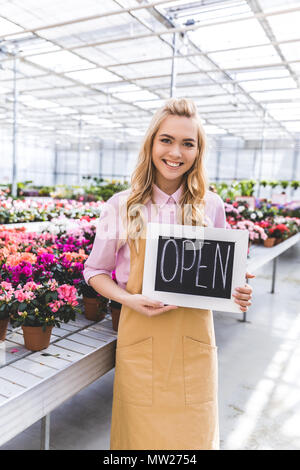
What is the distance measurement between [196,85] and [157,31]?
3400 mm

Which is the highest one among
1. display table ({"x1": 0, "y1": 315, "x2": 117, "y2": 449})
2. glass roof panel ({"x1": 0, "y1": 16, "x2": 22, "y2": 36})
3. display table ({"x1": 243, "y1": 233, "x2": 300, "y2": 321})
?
glass roof panel ({"x1": 0, "y1": 16, "x2": 22, "y2": 36})

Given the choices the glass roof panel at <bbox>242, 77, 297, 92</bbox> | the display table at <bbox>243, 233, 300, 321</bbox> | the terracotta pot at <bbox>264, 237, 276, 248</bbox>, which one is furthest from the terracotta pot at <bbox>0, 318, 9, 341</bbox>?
the glass roof panel at <bbox>242, 77, 297, 92</bbox>

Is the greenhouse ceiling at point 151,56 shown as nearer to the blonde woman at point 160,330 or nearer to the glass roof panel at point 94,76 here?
the glass roof panel at point 94,76

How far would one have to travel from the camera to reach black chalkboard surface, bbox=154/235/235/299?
1.20 metres

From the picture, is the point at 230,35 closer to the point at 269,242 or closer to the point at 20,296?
the point at 269,242

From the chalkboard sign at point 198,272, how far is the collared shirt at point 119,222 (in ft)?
0.30

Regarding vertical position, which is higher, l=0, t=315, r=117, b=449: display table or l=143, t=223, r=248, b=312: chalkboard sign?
l=143, t=223, r=248, b=312: chalkboard sign

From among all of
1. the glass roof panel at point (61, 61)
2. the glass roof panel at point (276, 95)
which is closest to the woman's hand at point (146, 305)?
the glass roof panel at point (61, 61)

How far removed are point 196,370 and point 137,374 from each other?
190 millimetres

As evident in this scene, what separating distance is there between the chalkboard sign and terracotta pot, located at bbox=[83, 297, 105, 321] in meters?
0.76

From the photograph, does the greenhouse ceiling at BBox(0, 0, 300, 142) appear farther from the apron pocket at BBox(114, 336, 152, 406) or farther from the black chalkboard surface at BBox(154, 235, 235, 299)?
the apron pocket at BBox(114, 336, 152, 406)

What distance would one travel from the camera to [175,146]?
1.19 metres

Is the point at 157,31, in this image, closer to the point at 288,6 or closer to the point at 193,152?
the point at 288,6

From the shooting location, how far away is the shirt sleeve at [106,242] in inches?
Answer: 48.5
